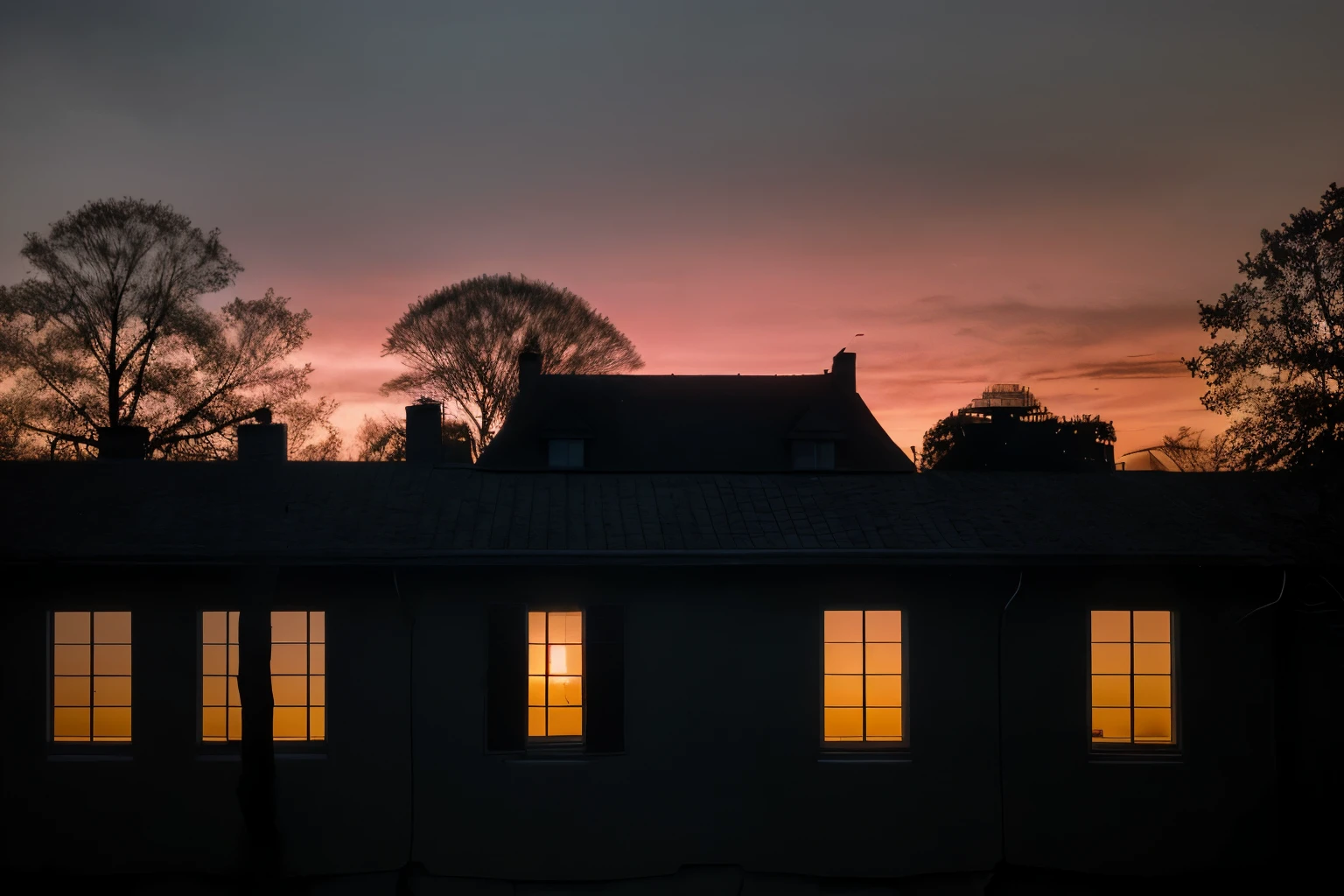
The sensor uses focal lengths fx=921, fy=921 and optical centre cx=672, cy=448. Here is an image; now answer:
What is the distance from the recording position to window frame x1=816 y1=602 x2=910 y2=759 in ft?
26.4

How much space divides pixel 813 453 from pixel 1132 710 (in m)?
14.1

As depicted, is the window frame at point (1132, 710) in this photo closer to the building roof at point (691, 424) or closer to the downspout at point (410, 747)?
the downspout at point (410, 747)

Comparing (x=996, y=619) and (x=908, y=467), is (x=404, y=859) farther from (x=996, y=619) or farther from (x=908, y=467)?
(x=908, y=467)

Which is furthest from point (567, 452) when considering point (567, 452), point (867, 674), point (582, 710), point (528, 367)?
point (867, 674)

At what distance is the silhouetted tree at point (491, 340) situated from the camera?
27.0 metres

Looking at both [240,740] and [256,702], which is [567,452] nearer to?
[240,740]

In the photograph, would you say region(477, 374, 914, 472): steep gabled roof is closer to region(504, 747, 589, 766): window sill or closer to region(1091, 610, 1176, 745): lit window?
region(1091, 610, 1176, 745): lit window

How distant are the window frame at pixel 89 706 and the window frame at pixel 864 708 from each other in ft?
19.5

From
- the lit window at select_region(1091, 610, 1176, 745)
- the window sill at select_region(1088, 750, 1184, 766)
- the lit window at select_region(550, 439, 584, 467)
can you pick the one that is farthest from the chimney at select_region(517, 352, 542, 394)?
the window sill at select_region(1088, 750, 1184, 766)

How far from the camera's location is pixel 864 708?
825 cm

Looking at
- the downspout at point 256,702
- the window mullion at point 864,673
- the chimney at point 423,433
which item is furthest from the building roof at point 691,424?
the downspout at point 256,702

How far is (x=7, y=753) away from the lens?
26.1 feet

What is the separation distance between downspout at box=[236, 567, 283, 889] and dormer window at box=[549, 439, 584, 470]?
14.4 m

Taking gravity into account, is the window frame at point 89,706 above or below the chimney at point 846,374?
below
